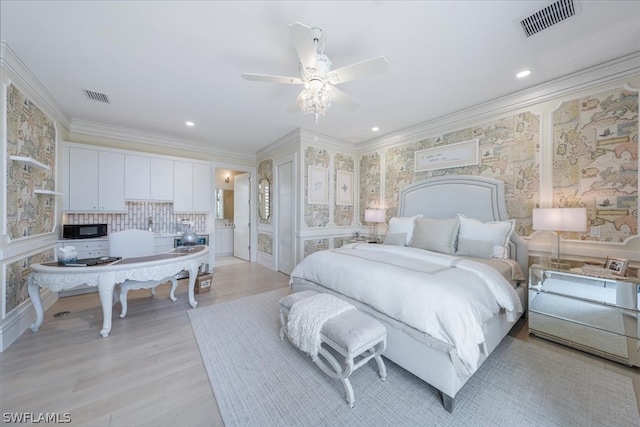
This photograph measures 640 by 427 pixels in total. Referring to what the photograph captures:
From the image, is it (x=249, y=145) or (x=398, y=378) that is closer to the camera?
(x=398, y=378)

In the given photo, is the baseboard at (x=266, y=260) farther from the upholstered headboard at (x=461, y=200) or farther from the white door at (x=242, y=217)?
the upholstered headboard at (x=461, y=200)

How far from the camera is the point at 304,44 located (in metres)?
1.61

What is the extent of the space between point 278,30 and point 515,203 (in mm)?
3364

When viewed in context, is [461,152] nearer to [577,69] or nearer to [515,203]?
[515,203]

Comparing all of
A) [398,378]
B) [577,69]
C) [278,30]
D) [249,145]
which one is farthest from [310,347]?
[249,145]

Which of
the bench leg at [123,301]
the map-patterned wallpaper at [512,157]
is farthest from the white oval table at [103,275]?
the map-patterned wallpaper at [512,157]

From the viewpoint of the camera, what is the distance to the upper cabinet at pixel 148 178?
162 inches

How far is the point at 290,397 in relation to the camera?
163 centimetres

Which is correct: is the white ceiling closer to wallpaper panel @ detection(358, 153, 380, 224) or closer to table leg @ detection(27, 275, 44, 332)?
wallpaper panel @ detection(358, 153, 380, 224)

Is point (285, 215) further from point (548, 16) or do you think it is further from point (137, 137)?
point (548, 16)

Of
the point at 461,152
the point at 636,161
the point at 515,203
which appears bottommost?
the point at 515,203

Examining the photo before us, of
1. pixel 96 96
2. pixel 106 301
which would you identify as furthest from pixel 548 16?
pixel 96 96

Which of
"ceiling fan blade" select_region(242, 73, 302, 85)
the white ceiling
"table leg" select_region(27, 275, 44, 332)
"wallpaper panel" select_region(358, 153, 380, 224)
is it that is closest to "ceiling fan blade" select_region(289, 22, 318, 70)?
"ceiling fan blade" select_region(242, 73, 302, 85)

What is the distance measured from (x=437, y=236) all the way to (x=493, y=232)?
62 centimetres
